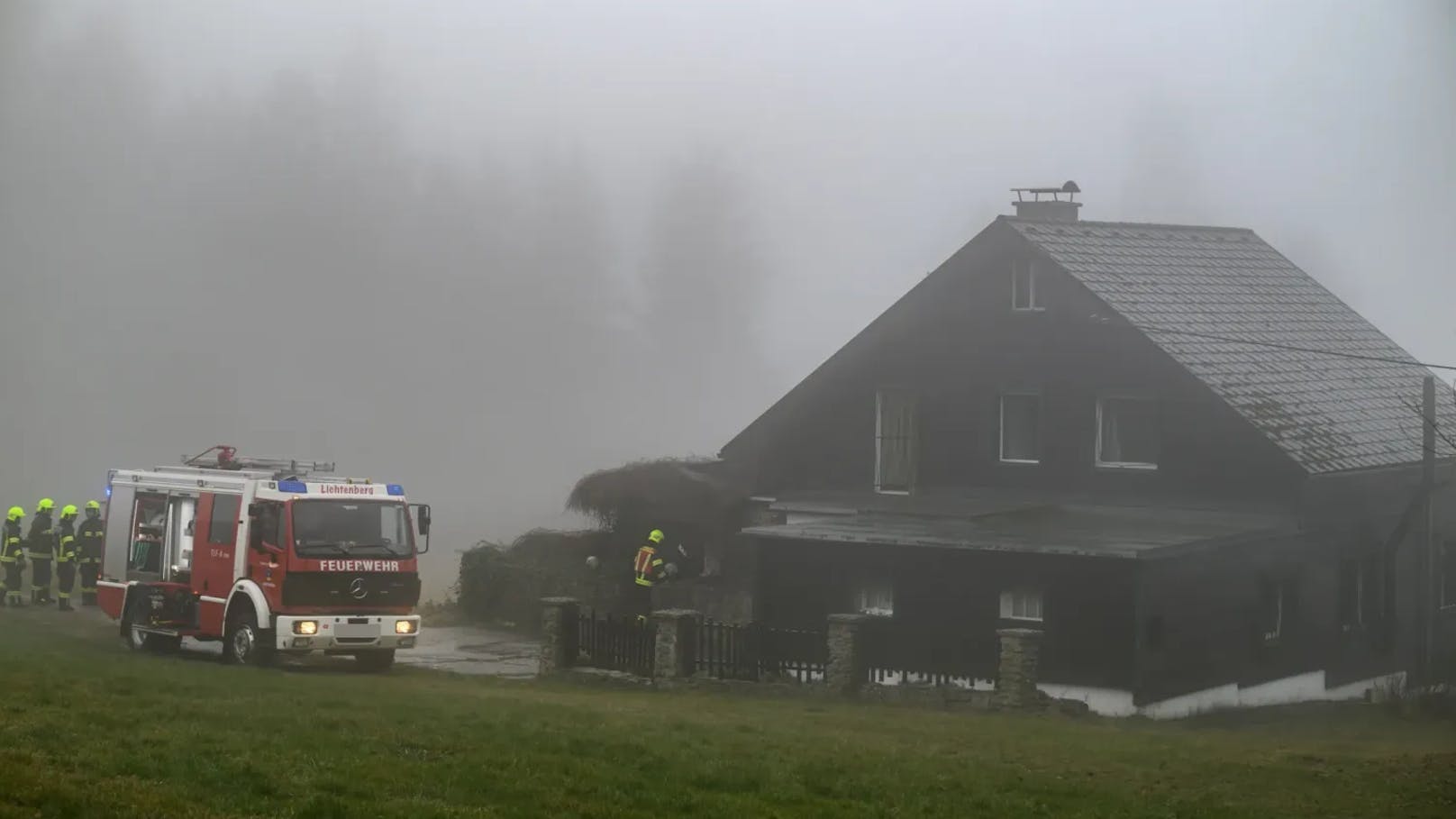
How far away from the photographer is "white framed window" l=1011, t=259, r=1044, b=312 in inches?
1072

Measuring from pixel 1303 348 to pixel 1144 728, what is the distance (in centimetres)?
1043

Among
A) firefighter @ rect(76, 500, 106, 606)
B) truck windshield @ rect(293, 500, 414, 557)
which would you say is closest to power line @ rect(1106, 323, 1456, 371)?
truck windshield @ rect(293, 500, 414, 557)

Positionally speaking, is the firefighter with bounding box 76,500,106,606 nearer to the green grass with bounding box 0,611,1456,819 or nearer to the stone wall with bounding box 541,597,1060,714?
the green grass with bounding box 0,611,1456,819

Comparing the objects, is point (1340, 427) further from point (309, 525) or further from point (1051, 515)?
point (309, 525)

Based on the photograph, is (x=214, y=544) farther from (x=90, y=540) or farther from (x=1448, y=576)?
(x=1448, y=576)

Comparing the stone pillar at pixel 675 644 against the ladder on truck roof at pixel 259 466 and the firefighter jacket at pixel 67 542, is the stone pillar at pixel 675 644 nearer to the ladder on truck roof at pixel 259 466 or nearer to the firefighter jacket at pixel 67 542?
the ladder on truck roof at pixel 259 466

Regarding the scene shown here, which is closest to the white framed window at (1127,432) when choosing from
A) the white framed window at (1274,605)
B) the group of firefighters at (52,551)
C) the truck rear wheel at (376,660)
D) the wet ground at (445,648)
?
the white framed window at (1274,605)

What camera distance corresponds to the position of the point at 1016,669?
20.3 meters

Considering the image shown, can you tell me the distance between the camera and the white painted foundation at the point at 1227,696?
2214cm

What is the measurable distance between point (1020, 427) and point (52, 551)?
15490 millimetres

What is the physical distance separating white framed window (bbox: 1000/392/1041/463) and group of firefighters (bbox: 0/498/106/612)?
1396 centimetres

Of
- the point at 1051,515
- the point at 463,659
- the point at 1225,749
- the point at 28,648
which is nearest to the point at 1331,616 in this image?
the point at 1051,515

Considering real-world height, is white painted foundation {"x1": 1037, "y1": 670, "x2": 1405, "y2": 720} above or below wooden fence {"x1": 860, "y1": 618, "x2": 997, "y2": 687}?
below

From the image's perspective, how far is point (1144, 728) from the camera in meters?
20.1
